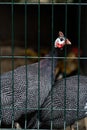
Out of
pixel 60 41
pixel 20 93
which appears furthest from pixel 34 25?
pixel 20 93

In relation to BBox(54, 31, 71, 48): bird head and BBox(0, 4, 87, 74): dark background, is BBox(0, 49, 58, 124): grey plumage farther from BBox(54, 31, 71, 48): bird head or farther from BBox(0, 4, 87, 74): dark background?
BBox(0, 4, 87, 74): dark background

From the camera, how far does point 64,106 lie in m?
3.85

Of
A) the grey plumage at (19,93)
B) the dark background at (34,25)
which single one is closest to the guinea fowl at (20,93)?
the grey plumage at (19,93)

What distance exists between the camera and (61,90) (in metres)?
4.02

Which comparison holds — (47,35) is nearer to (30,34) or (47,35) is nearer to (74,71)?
(30,34)

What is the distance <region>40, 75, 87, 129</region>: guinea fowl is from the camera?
3.90 metres

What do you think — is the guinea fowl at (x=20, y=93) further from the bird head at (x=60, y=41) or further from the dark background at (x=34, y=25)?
the dark background at (x=34, y=25)

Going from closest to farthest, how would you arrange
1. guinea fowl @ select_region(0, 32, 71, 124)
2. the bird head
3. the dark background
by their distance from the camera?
1. guinea fowl @ select_region(0, 32, 71, 124)
2. the bird head
3. the dark background

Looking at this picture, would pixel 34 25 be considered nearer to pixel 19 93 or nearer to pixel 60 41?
pixel 60 41

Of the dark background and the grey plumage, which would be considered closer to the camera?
the grey plumage

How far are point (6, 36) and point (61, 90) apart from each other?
3.30 meters

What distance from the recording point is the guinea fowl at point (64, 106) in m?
3.90

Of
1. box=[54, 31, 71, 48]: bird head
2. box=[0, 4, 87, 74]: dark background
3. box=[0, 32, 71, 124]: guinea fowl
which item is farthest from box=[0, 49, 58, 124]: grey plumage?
box=[0, 4, 87, 74]: dark background

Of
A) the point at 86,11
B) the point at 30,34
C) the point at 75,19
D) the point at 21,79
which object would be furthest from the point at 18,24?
the point at 21,79
